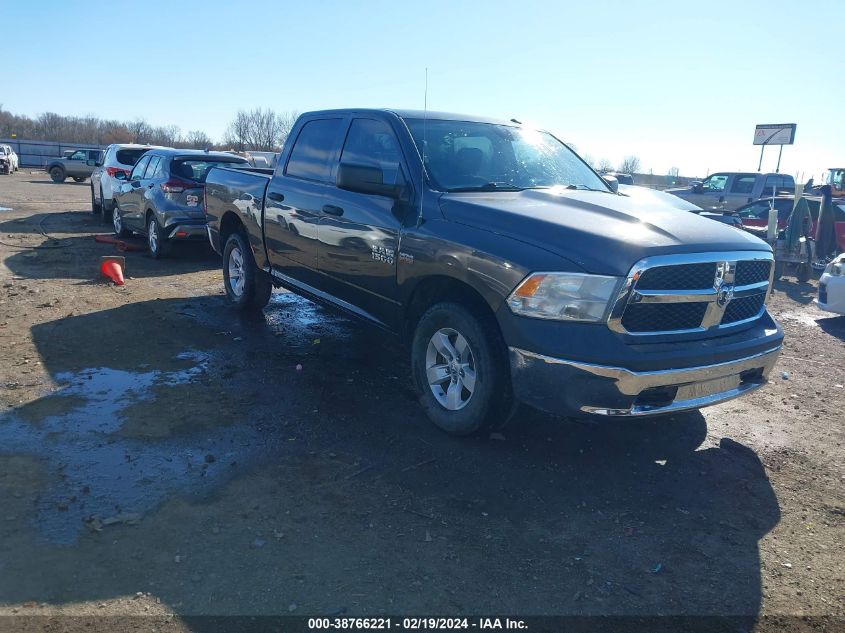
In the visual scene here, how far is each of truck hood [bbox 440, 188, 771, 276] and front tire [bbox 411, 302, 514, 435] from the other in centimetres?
62

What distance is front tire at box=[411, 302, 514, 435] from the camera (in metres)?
4.07

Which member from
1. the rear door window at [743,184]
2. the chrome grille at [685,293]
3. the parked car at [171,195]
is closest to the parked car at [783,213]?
the rear door window at [743,184]

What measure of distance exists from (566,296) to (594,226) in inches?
20.4

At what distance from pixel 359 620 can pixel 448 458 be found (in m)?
1.55

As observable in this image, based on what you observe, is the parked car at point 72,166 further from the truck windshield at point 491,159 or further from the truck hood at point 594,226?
the truck hood at point 594,226

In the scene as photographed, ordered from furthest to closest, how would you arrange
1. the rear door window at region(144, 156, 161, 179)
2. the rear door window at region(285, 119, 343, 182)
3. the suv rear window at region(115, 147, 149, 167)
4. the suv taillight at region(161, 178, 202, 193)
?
the suv rear window at region(115, 147, 149, 167)
the rear door window at region(144, 156, 161, 179)
the suv taillight at region(161, 178, 202, 193)
the rear door window at region(285, 119, 343, 182)

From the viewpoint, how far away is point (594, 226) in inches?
151

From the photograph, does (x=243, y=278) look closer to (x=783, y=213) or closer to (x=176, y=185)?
(x=176, y=185)

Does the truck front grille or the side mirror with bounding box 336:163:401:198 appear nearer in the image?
the truck front grille

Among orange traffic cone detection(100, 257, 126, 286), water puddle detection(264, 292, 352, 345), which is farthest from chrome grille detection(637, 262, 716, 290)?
orange traffic cone detection(100, 257, 126, 286)

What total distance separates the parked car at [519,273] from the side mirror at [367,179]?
0.04 ft

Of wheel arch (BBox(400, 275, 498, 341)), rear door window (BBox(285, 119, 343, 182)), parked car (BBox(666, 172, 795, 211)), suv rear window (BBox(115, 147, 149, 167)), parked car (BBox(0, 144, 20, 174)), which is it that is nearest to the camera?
wheel arch (BBox(400, 275, 498, 341))

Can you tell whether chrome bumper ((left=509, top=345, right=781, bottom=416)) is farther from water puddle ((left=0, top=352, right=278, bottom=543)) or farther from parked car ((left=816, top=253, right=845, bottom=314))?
parked car ((left=816, top=253, right=845, bottom=314))

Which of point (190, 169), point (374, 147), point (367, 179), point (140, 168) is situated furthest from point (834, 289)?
point (140, 168)
